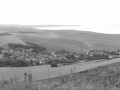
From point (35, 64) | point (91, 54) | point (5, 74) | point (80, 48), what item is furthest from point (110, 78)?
point (80, 48)

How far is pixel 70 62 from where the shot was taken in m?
6.25

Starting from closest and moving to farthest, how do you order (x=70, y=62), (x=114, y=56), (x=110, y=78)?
(x=110, y=78), (x=70, y=62), (x=114, y=56)

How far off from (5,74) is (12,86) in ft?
5.25

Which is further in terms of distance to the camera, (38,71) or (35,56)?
(35,56)

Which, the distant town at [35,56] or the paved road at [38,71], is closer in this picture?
the paved road at [38,71]

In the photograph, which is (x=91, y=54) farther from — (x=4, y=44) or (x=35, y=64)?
(x=4, y=44)

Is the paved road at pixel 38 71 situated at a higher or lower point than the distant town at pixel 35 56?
lower

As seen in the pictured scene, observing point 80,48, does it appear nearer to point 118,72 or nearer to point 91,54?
point 91,54

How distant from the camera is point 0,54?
6.59 metres

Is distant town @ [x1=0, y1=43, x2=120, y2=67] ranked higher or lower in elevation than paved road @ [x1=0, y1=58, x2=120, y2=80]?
higher

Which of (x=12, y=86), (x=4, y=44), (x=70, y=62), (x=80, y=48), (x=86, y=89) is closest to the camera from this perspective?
(x=86, y=89)

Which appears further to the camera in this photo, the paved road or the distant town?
the distant town

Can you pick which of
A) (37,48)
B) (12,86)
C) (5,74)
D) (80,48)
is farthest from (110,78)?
(80,48)

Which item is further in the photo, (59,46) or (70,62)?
(59,46)
